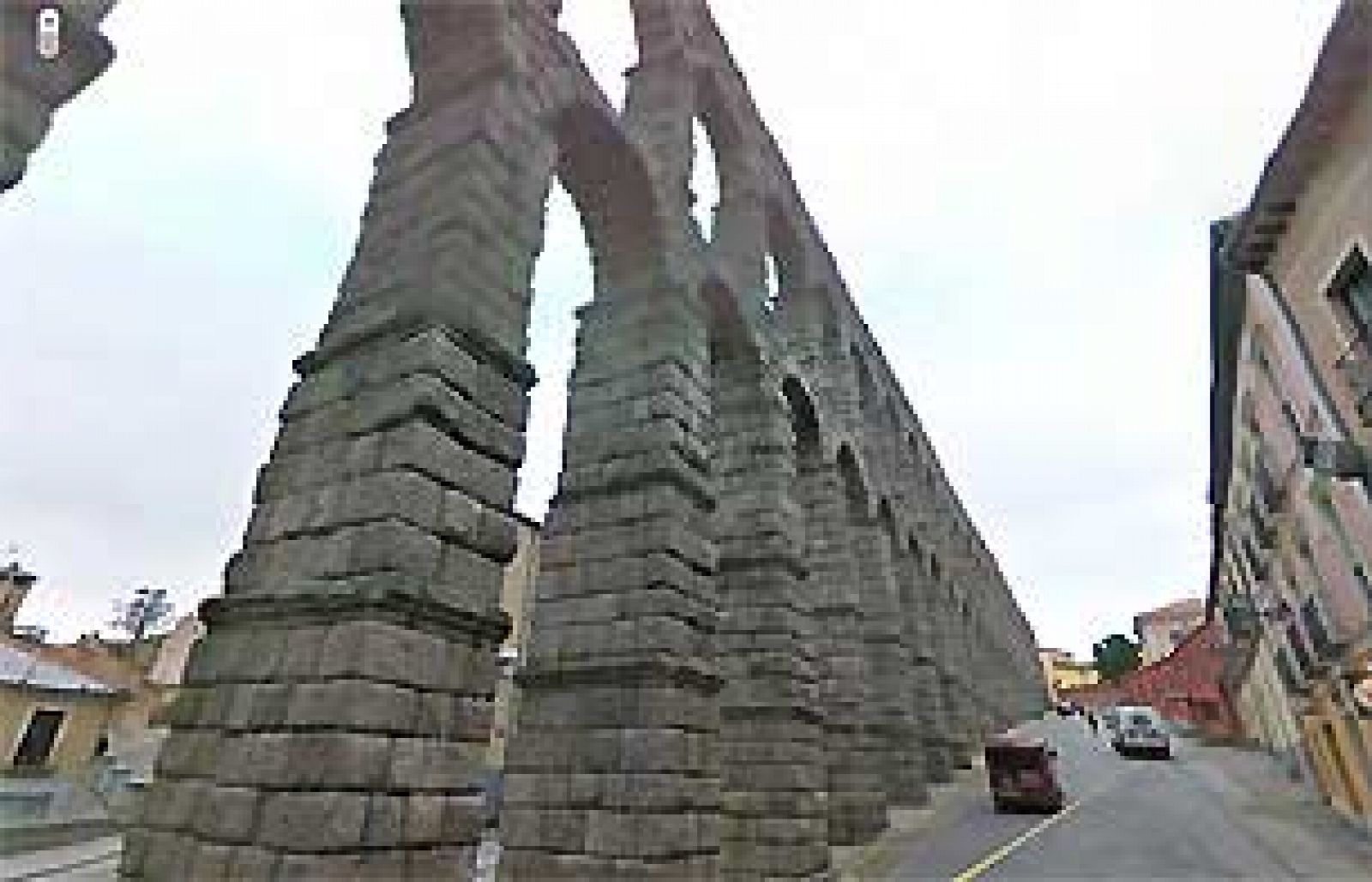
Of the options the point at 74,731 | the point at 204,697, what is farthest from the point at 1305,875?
the point at 74,731

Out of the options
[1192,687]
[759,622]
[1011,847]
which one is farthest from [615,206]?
[1192,687]

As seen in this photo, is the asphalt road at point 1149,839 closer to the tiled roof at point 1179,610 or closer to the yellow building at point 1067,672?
the tiled roof at point 1179,610

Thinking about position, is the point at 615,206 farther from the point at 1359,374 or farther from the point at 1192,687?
the point at 1192,687

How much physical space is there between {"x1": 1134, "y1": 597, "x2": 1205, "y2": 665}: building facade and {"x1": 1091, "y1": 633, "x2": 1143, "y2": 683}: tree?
1548 millimetres

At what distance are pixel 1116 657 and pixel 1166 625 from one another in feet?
24.7

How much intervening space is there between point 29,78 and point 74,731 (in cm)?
3040

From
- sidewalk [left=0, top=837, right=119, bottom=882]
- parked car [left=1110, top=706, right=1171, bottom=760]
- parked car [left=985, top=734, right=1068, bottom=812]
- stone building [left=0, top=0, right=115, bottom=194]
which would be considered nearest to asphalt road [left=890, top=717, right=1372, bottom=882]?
parked car [left=985, top=734, right=1068, bottom=812]

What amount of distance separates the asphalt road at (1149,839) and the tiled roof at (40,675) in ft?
84.5

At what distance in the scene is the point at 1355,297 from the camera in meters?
11.7

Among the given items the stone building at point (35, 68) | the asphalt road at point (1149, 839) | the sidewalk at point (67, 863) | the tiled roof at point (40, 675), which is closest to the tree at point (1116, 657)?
the asphalt road at point (1149, 839)

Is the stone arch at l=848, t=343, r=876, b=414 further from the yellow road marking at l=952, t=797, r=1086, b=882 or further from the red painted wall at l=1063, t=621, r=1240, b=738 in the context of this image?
the red painted wall at l=1063, t=621, r=1240, b=738

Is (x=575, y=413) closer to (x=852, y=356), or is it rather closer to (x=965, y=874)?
(x=965, y=874)

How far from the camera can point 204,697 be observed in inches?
223

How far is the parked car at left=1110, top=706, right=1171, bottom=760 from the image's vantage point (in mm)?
32500
